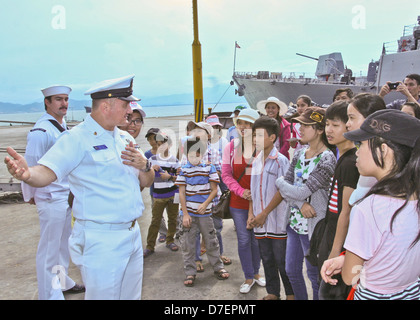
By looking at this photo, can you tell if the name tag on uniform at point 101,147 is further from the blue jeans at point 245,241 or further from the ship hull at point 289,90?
the ship hull at point 289,90

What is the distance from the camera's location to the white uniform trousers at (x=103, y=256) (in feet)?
7.14

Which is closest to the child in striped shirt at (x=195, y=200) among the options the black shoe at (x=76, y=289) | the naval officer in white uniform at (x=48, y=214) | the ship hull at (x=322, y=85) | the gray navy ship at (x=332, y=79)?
the black shoe at (x=76, y=289)

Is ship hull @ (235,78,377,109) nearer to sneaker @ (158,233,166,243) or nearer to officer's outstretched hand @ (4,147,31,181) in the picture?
sneaker @ (158,233,166,243)

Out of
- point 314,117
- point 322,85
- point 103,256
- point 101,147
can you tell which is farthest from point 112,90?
point 322,85

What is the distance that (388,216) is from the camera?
1.44 metres

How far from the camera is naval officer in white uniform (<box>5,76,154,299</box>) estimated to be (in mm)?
2176

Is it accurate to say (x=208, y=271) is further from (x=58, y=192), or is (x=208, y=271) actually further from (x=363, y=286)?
(x=363, y=286)

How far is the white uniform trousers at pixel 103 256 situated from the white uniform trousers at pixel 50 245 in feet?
3.85

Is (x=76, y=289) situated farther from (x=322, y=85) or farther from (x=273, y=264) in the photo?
(x=322, y=85)

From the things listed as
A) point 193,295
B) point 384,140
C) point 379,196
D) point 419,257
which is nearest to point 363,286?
point 419,257

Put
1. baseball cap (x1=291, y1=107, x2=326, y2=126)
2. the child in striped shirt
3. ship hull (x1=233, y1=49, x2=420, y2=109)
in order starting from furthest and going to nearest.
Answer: ship hull (x1=233, y1=49, x2=420, y2=109) → the child in striped shirt → baseball cap (x1=291, y1=107, x2=326, y2=126)

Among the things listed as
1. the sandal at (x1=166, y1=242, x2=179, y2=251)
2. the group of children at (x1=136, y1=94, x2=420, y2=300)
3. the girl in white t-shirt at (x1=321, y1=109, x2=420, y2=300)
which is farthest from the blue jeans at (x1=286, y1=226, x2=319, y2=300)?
the sandal at (x1=166, y1=242, x2=179, y2=251)

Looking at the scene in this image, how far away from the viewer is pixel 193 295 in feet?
11.4

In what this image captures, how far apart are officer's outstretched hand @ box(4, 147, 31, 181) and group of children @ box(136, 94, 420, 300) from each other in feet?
5.54
